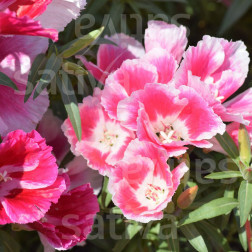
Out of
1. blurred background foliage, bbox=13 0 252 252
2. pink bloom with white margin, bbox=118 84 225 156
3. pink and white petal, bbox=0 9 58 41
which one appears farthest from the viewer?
blurred background foliage, bbox=13 0 252 252

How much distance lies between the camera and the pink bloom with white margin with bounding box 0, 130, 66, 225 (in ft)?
3.16

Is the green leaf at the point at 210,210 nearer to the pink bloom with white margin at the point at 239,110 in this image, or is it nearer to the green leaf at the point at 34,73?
the pink bloom with white margin at the point at 239,110

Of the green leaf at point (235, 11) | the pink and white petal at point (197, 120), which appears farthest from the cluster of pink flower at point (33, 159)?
the green leaf at point (235, 11)

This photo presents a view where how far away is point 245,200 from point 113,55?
1.33 ft

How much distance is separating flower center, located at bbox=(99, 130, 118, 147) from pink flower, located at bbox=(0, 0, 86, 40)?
23 centimetres

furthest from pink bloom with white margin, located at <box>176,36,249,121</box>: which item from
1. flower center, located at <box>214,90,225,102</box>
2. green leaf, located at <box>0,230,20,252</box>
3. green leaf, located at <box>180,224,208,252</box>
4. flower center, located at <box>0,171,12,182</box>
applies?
green leaf, located at <box>0,230,20,252</box>

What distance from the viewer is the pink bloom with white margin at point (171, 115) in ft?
3.23

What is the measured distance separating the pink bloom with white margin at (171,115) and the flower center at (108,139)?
11 centimetres

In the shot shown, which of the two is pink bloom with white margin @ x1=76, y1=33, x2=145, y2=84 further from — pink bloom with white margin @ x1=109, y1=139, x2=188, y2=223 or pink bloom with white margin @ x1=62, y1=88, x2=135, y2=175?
pink bloom with white margin @ x1=109, y1=139, x2=188, y2=223

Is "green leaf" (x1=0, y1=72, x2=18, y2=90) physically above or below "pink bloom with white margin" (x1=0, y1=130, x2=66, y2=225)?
above

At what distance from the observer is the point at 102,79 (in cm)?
116

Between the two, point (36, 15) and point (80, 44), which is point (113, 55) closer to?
point (80, 44)

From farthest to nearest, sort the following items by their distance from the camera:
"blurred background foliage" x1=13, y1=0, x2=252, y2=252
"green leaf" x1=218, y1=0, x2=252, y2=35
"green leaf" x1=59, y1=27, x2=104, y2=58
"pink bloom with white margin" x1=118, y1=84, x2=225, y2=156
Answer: "green leaf" x1=218, y1=0, x2=252, y2=35 → "blurred background foliage" x1=13, y1=0, x2=252, y2=252 → "green leaf" x1=59, y1=27, x2=104, y2=58 → "pink bloom with white margin" x1=118, y1=84, x2=225, y2=156

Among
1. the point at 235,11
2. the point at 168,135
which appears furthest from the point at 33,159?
the point at 235,11
